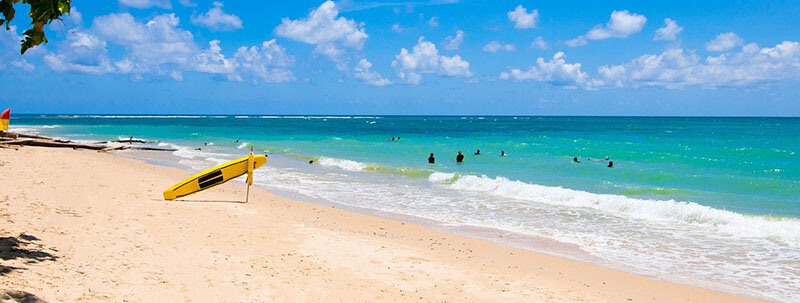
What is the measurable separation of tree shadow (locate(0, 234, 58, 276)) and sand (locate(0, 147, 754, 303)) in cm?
2

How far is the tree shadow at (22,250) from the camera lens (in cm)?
670

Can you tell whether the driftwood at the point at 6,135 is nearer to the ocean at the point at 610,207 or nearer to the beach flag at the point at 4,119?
the beach flag at the point at 4,119

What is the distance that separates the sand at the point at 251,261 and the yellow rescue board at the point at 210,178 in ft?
2.17

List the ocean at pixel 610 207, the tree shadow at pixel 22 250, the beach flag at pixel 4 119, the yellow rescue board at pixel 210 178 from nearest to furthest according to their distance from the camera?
1. the tree shadow at pixel 22 250
2. the ocean at pixel 610 207
3. the yellow rescue board at pixel 210 178
4. the beach flag at pixel 4 119

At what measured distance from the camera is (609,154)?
40.2 meters

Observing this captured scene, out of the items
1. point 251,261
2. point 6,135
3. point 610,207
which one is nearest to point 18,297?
point 251,261

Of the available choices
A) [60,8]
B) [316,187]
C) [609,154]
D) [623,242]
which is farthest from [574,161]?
[60,8]

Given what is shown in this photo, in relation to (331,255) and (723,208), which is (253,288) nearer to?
(331,255)

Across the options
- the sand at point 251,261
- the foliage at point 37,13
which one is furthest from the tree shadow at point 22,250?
the foliage at point 37,13

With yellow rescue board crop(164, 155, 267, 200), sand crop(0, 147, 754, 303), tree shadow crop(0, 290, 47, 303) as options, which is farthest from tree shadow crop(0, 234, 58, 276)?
yellow rescue board crop(164, 155, 267, 200)

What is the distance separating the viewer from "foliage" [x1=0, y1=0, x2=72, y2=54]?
16.9ft

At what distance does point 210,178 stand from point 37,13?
378 inches

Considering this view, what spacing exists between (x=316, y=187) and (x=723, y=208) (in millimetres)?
13182

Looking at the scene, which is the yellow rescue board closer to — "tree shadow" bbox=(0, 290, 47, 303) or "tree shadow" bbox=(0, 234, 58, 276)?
"tree shadow" bbox=(0, 234, 58, 276)
